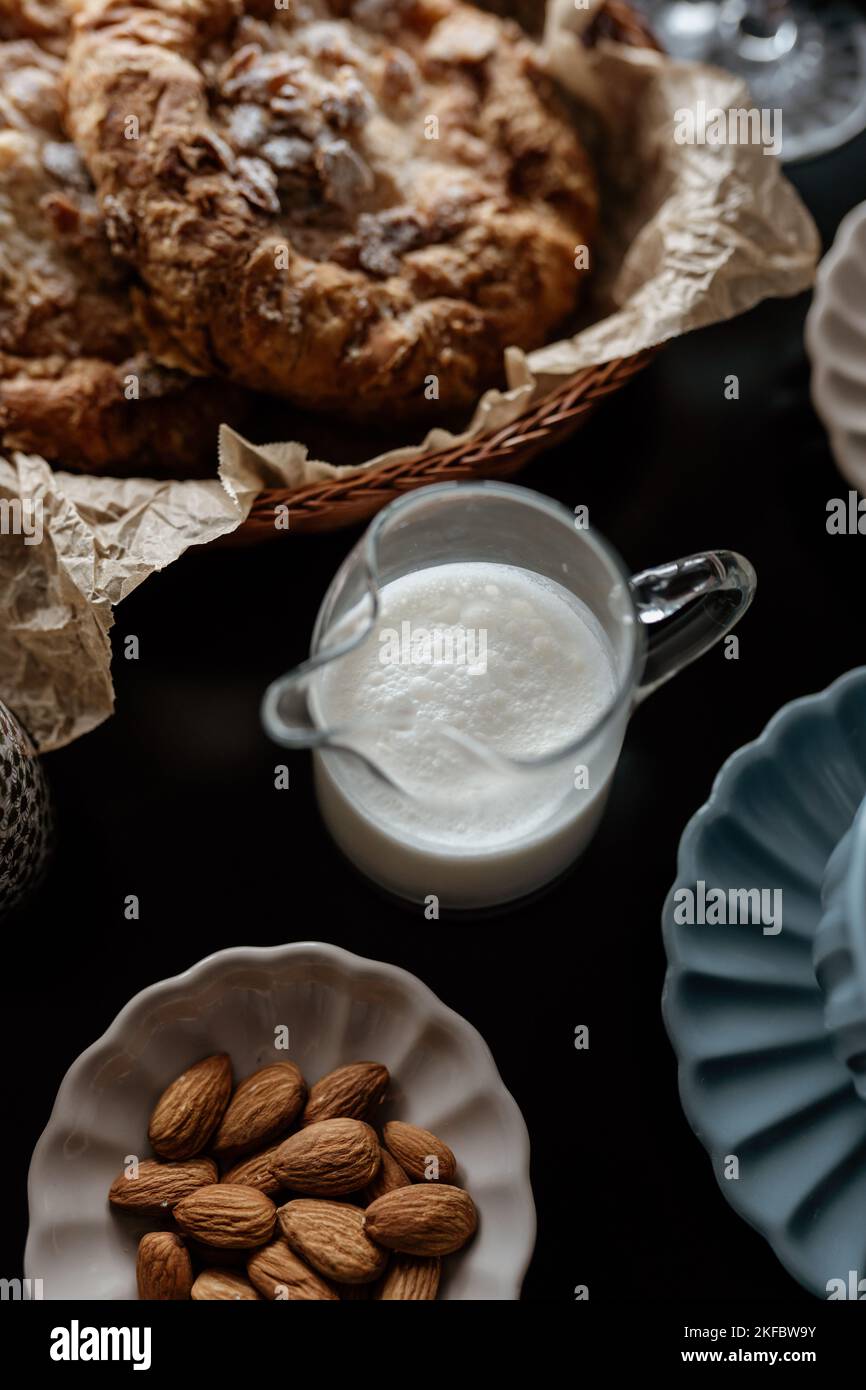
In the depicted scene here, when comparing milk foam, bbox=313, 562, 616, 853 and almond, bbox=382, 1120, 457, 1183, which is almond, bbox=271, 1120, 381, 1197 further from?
milk foam, bbox=313, 562, 616, 853

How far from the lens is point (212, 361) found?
3.42ft

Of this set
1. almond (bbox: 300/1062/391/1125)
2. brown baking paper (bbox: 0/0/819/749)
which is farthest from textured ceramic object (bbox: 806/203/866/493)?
almond (bbox: 300/1062/391/1125)

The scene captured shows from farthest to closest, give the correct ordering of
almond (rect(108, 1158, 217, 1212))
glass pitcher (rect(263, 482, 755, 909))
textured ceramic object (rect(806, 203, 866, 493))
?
textured ceramic object (rect(806, 203, 866, 493))
almond (rect(108, 1158, 217, 1212))
glass pitcher (rect(263, 482, 755, 909))

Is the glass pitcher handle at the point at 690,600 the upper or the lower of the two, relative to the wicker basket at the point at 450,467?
lower

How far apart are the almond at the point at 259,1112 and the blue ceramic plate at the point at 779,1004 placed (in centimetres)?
28

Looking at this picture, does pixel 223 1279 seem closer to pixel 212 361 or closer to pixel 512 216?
pixel 212 361

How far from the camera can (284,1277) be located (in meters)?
0.92

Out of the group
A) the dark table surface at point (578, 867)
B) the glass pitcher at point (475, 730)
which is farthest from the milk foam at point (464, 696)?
the dark table surface at point (578, 867)

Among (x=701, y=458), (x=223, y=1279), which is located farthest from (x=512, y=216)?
(x=223, y=1279)

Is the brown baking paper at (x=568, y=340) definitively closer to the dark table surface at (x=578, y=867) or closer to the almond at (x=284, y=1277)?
the dark table surface at (x=578, y=867)

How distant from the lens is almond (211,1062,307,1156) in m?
0.97

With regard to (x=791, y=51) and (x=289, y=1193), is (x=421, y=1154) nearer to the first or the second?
(x=289, y=1193)

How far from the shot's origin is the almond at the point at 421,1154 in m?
0.95

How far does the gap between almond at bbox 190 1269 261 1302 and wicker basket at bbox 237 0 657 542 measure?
53 cm
